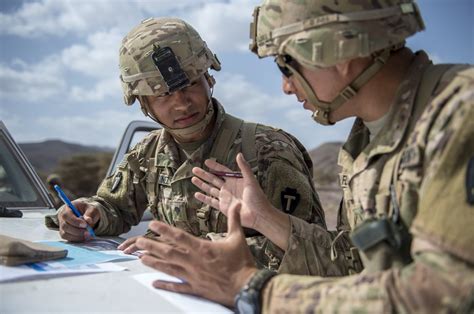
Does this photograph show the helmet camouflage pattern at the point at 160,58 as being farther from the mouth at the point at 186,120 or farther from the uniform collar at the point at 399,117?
→ the uniform collar at the point at 399,117

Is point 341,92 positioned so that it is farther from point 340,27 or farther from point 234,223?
point 234,223

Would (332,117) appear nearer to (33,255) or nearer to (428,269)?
(428,269)

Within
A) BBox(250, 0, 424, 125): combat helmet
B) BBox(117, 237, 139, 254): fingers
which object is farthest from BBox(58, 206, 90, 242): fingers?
BBox(250, 0, 424, 125): combat helmet

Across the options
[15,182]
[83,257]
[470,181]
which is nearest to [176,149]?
[83,257]

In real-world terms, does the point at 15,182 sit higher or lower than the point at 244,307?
higher

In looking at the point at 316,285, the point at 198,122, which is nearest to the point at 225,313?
the point at 316,285

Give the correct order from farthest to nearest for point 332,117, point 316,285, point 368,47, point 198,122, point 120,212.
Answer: point 120,212
point 198,122
point 332,117
point 368,47
point 316,285

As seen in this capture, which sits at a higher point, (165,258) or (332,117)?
(332,117)

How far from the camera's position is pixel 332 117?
5.52 feet

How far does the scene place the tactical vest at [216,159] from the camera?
2480 millimetres

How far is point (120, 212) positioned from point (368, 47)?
1.79 metres

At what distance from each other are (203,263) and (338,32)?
0.80 m

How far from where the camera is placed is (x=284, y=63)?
5.43 feet

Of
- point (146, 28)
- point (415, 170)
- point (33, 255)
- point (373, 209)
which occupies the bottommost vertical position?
point (33, 255)
